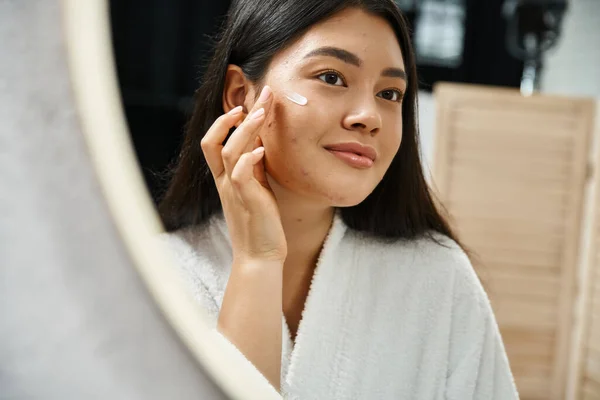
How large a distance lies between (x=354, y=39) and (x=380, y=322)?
19 centimetres

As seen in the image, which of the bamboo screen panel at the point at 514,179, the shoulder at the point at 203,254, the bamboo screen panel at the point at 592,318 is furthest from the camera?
the bamboo screen panel at the point at 514,179

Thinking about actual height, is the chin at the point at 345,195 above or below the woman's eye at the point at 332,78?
below

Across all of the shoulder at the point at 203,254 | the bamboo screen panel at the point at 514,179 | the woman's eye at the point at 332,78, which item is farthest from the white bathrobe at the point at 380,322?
the bamboo screen panel at the point at 514,179

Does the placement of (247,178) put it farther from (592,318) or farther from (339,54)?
(592,318)

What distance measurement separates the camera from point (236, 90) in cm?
32

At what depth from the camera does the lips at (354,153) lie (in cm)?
30

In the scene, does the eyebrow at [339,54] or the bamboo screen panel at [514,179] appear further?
the bamboo screen panel at [514,179]

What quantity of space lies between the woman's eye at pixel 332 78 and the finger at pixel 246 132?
0.03 m

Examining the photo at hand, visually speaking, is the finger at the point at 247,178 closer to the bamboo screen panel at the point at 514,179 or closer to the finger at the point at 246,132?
the finger at the point at 246,132

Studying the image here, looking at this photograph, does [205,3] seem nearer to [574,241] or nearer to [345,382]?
[345,382]

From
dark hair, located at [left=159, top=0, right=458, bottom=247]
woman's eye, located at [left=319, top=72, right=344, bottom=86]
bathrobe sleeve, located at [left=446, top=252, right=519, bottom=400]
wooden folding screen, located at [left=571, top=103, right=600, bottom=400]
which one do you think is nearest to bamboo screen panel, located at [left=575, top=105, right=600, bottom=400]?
wooden folding screen, located at [left=571, top=103, right=600, bottom=400]

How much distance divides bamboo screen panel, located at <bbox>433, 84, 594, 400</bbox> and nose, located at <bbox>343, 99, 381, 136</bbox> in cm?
56

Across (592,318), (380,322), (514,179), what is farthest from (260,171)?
(514,179)

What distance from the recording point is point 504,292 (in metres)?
0.84
